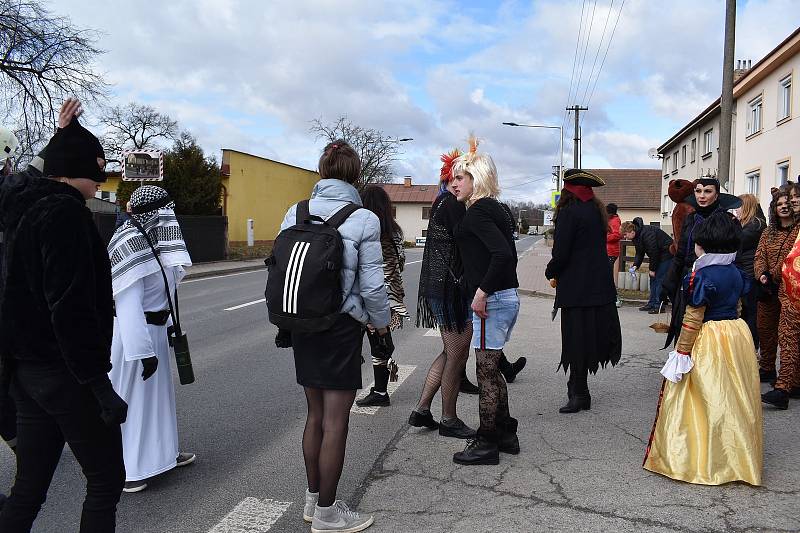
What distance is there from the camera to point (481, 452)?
164 inches

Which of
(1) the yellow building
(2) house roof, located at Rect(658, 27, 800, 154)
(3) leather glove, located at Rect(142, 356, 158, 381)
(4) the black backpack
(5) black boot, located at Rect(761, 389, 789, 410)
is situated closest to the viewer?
(4) the black backpack

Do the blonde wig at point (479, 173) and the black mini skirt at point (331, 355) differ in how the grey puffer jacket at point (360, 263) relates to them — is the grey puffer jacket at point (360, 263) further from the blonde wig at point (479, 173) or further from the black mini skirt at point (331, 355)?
the blonde wig at point (479, 173)

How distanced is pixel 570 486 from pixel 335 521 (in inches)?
56.1

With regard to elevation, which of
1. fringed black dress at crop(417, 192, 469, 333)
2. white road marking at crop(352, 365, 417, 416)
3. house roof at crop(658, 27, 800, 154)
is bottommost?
white road marking at crop(352, 365, 417, 416)

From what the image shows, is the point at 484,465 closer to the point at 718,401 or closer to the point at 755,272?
the point at 718,401

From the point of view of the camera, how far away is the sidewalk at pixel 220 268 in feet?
69.1

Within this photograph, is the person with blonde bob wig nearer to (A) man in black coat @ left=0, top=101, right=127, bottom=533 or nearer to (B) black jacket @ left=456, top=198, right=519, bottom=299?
(B) black jacket @ left=456, top=198, right=519, bottom=299

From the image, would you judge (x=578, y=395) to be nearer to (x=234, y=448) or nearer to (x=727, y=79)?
(x=234, y=448)

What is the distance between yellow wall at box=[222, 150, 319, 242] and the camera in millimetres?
31844

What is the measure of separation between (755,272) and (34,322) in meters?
6.04

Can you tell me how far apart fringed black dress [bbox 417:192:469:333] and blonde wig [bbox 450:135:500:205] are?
276 millimetres

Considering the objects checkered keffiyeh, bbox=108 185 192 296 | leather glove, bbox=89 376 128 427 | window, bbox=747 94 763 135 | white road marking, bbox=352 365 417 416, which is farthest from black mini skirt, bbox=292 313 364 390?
window, bbox=747 94 763 135

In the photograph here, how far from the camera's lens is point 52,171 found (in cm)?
256

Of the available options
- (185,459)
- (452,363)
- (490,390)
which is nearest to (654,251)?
(452,363)
